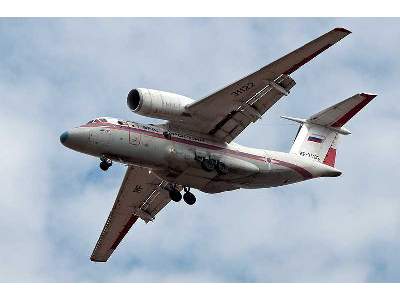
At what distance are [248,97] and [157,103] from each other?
9.44ft

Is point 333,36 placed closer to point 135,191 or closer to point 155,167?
point 155,167

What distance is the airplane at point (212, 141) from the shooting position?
34875 mm

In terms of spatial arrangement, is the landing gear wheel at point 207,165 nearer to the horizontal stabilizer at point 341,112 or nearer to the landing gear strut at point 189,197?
the landing gear strut at point 189,197

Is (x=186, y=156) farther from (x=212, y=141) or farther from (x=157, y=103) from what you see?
(x=157, y=103)

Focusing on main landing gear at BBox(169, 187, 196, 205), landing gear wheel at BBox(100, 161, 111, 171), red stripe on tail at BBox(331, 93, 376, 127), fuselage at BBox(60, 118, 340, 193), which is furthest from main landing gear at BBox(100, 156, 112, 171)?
red stripe on tail at BBox(331, 93, 376, 127)

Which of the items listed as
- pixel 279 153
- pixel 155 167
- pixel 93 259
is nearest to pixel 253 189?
pixel 279 153

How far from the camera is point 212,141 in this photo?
1453 inches

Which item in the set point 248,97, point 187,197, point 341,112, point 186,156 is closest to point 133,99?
point 186,156

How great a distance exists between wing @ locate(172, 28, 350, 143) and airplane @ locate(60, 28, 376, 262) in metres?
0.03

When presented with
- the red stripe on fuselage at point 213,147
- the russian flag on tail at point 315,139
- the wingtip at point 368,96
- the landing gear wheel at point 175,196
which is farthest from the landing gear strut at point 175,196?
the wingtip at point 368,96

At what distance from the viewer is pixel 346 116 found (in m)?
39.2

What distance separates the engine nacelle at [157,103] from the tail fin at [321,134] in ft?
17.9

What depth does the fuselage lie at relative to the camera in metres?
34.9

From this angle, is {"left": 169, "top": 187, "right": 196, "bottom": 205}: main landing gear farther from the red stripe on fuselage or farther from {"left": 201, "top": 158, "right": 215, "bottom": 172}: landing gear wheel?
the red stripe on fuselage
